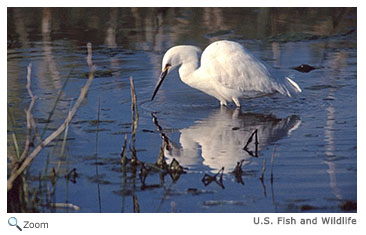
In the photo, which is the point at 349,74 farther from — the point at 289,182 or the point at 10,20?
the point at 10,20

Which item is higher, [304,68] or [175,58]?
[175,58]

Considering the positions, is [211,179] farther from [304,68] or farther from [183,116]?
[304,68]

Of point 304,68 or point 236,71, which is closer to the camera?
point 236,71

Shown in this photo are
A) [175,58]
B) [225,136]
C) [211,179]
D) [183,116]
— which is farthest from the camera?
[175,58]

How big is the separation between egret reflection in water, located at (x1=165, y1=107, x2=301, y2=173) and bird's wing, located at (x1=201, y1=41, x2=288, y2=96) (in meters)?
0.32

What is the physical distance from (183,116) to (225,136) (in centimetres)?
89

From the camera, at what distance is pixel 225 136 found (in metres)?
6.74

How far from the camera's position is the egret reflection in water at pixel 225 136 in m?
6.00
